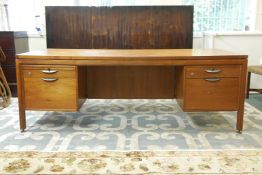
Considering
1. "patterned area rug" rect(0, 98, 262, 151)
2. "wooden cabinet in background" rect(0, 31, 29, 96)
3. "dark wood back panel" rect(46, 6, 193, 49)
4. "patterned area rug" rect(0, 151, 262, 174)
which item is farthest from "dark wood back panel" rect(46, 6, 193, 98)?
"patterned area rug" rect(0, 151, 262, 174)

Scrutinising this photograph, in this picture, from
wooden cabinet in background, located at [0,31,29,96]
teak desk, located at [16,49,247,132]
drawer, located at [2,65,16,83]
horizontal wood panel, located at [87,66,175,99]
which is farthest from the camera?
drawer, located at [2,65,16,83]

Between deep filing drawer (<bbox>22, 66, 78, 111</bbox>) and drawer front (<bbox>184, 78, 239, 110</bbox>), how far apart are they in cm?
93

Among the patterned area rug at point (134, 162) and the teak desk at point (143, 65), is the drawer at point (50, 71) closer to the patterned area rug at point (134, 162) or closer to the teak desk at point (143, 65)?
the teak desk at point (143, 65)

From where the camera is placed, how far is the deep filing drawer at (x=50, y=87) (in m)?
2.17

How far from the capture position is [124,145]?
202cm

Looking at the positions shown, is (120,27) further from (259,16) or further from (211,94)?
(259,16)

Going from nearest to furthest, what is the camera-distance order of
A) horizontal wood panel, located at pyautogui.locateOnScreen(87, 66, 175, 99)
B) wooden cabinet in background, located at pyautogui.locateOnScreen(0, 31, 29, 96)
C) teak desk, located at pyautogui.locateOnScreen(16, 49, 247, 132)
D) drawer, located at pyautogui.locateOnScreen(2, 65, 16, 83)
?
1. teak desk, located at pyautogui.locateOnScreen(16, 49, 247, 132)
2. horizontal wood panel, located at pyautogui.locateOnScreen(87, 66, 175, 99)
3. wooden cabinet in background, located at pyautogui.locateOnScreen(0, 31, 29, 96)
4. drawer, located at pyautogui.locateOnScreen(2, 65, 16, 83)

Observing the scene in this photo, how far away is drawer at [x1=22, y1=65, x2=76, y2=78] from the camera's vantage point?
2.16m

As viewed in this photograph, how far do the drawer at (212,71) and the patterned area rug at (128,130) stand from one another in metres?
0.49

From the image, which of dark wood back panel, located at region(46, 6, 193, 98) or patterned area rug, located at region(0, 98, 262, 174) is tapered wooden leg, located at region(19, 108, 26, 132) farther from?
dark wood back panel, located at region(46, 6, 193, 98)

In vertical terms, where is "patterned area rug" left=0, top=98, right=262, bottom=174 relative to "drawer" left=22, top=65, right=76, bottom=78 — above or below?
below

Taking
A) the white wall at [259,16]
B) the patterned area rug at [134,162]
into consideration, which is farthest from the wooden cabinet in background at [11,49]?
the white wall at [259,16]

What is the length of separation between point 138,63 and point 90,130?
0.72 meters

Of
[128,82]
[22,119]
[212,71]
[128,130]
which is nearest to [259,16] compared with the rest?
[212,71]
